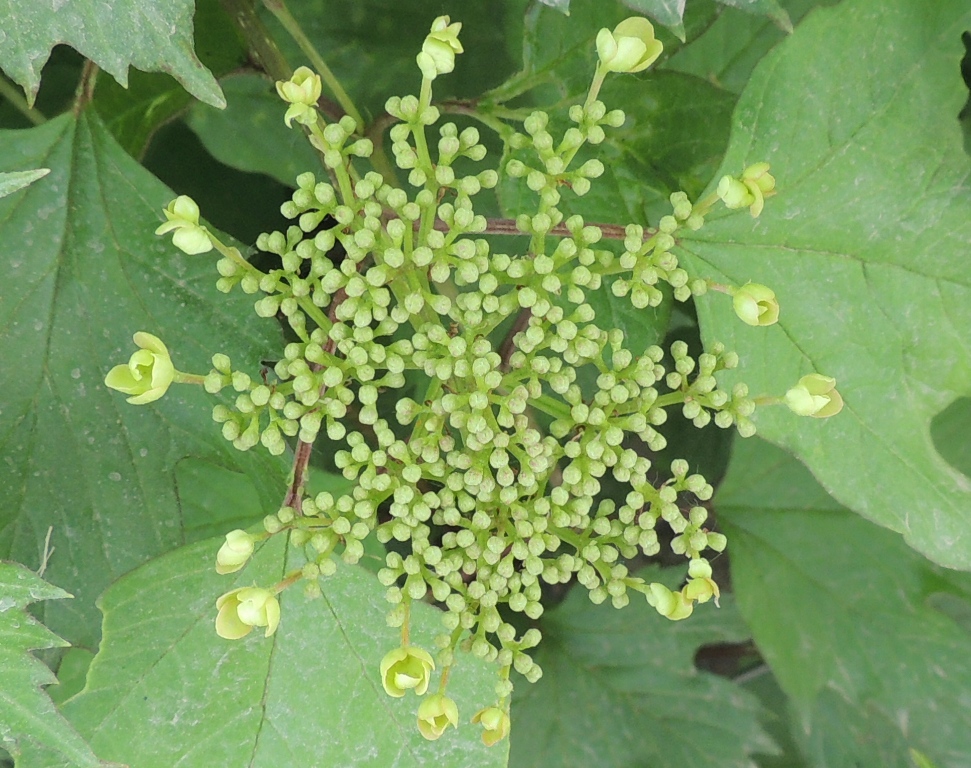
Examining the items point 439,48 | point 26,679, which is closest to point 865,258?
point 439,48

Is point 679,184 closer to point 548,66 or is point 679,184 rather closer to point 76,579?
point 548,66

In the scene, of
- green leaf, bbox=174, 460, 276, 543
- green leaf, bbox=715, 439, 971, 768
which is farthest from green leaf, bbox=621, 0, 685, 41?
green leaf, bbox=715, 439, 971, 768

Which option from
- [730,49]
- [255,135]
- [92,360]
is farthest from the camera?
[730,49]

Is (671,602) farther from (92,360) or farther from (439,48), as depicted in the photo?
(92,360)

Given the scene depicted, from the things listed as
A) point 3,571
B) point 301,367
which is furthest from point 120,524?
point 301,367

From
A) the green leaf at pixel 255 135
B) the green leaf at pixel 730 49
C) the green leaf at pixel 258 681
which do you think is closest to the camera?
the green leaf at pixel 258 681

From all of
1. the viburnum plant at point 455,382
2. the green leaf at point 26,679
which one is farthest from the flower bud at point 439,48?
the green leaf at point 26,679

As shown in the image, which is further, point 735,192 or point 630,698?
point 630,698

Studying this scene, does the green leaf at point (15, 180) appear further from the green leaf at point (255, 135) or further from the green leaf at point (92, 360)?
the green leaf at point (255, 135)
